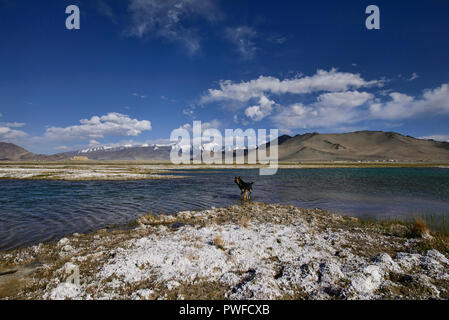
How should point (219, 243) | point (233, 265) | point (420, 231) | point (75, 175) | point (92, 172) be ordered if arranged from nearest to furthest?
point (233, 265) → point (219, 243) → point (420, 231) → point (75, 175) → point (92, 172)

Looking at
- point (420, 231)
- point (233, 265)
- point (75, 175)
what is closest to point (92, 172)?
point (75, 175)

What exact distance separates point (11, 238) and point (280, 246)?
493 inches

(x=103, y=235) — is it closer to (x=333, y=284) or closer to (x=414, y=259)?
(x=333, y=284)

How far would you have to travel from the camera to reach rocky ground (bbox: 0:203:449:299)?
17.7ft

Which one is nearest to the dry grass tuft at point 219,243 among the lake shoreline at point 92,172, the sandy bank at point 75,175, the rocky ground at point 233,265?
the rocky ground at point 233,265

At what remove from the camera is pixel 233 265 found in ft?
22.5

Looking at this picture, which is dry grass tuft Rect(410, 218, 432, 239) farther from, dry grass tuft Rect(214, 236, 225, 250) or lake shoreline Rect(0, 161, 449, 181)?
lake shoreline Rect(0, 161, 449, 181)

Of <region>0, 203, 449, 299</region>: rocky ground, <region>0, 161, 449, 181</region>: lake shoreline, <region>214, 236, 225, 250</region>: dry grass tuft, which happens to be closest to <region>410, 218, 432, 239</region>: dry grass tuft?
<region>0, 203, 449, 299</region>: rocky ground

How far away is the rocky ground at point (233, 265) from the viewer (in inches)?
213

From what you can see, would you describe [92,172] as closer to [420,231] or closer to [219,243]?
[219,243]

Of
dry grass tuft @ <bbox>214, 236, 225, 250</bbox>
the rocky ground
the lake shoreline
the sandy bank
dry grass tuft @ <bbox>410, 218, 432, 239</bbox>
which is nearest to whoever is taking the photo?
the rocky ground

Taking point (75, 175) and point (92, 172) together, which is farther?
point (92, 172)

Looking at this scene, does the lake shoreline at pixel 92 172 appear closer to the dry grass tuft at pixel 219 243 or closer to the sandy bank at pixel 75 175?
the sandy bank at pixel 75 175

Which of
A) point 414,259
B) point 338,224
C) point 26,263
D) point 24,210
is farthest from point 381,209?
point 24,210
